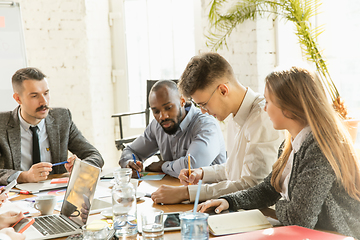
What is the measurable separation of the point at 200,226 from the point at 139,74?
355 centimetres

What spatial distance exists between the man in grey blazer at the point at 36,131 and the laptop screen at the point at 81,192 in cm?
84

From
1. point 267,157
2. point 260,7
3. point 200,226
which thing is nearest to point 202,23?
point 260,7

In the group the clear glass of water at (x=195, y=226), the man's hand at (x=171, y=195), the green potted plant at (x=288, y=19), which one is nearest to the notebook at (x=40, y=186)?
the man's hand at (x=171, y=195)

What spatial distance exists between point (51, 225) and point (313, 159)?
904 millimetres

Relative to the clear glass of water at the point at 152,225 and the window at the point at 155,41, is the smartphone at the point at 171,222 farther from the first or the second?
the window at the point at 155,41

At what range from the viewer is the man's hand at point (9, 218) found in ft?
4.12

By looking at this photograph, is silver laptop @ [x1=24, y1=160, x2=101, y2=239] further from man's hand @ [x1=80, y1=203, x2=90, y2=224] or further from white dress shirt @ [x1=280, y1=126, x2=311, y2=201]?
white dress shirt @ [x1=280, y1=126, x2=311, y2=201]

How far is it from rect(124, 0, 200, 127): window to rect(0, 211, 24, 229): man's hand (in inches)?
120

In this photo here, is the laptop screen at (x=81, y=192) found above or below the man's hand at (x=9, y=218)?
above

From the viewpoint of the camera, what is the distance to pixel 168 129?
221 centimetres

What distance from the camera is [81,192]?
Answer: 4.15 ft

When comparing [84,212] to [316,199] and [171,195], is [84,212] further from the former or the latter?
[316,199]

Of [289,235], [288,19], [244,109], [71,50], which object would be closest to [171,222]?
[289,235]

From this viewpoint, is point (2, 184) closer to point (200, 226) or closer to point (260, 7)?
point (200, 226)
